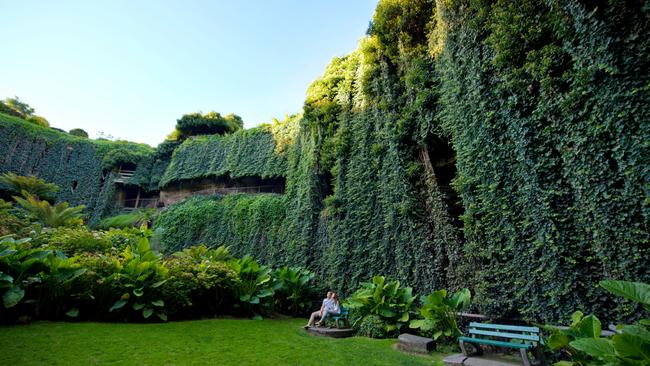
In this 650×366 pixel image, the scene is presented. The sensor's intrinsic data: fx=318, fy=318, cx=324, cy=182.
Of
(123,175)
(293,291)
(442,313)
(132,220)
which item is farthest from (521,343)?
(123,175)

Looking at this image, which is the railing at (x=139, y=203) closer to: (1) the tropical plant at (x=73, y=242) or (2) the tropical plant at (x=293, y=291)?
(1) the tropical plant at (x=73, y=242)

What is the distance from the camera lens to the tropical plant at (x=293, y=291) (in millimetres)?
9758

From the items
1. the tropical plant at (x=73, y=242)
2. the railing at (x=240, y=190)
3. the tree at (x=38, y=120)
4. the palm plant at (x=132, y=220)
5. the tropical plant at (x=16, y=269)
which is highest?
the tree at (x=38, y=120)

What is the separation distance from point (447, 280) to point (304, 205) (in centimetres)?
629

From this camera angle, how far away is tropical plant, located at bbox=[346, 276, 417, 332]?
6.91m

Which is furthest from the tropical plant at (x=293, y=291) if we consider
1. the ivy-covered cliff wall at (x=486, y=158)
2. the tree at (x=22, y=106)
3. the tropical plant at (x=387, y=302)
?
the tree at (x=22, y=106)

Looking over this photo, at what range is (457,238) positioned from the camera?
718cm

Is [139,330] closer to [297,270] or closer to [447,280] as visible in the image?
[297,270]

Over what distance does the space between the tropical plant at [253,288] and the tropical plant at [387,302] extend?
2553 mm

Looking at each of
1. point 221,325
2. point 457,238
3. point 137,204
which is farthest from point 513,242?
point 137,204

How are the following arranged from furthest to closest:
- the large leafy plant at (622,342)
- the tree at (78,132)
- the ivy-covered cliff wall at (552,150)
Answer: the tree at (78,132), the ivy-covered cliff wall at (552,150), the large leafy plant at (622,342)

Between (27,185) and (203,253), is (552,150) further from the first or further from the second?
(27,185)

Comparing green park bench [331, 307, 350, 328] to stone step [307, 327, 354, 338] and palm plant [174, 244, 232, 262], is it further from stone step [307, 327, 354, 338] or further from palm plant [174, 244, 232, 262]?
palm plant [174, 244, 232, 262]

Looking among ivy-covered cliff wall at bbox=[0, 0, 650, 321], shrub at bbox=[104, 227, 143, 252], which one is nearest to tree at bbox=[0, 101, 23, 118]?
shrub at bbox=[104, 227, 143, 252]
